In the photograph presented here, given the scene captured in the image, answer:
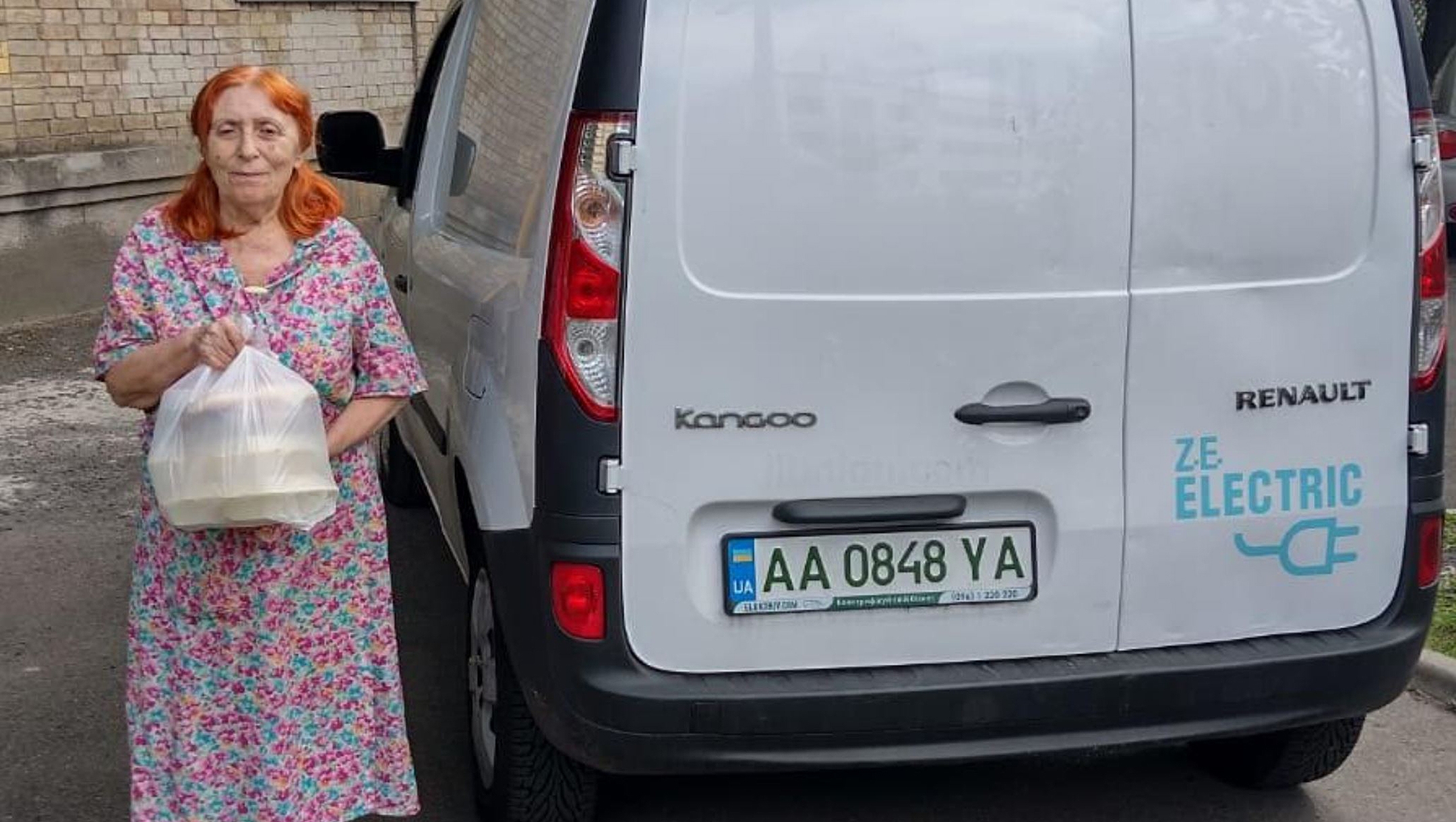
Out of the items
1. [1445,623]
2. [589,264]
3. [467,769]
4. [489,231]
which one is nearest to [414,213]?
[489,231]

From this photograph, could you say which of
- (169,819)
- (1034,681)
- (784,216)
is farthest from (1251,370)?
(169,819)

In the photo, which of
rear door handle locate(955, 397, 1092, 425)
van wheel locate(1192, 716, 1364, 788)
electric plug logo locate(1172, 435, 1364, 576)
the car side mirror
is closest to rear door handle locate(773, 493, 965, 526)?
rear door handle locate(955, 397, 1092, 425)

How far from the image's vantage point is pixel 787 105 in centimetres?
335

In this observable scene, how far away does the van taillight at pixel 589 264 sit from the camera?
335 cm

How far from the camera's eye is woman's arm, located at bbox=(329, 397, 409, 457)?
3408 millimetres

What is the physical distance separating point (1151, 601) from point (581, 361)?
1.17 meters

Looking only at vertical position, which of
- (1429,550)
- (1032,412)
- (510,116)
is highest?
(510,116)

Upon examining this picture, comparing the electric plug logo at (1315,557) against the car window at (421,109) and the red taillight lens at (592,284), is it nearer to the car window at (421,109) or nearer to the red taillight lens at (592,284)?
the red taillight lens at (592,284)

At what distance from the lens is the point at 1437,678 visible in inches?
201

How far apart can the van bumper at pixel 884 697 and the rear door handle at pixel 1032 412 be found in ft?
1.50

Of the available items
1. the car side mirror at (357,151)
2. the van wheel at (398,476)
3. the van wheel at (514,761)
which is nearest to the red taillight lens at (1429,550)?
the van wheel at (514,761)

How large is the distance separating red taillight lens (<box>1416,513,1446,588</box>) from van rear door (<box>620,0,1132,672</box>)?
67cm

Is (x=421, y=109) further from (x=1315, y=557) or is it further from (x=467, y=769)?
(x=1315, y=557)

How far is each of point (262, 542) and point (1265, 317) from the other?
188 centimetres
